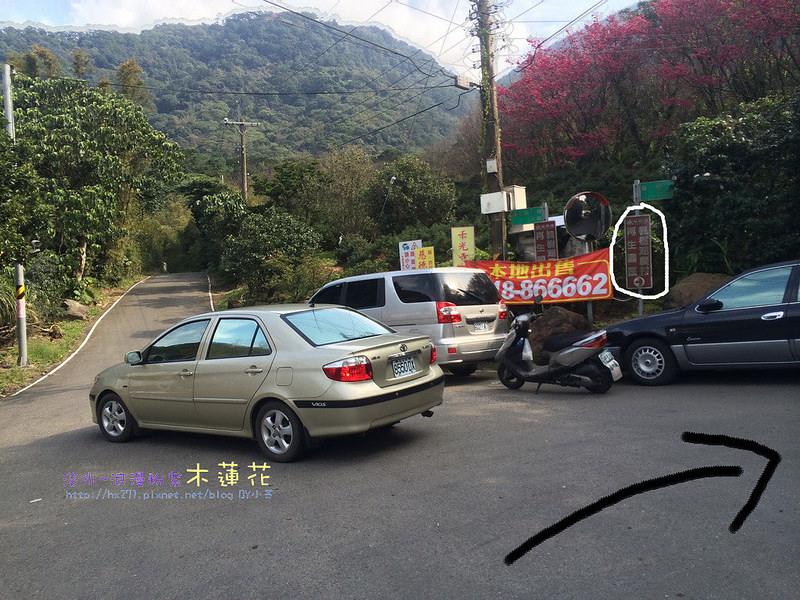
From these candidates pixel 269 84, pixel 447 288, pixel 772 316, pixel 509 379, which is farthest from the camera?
pixel 269 84

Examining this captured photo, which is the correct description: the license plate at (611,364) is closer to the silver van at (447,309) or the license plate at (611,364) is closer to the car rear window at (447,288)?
the silver van at (447,309)

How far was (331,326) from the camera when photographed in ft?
21.6

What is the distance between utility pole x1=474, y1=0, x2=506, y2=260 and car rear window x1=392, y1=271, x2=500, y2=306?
3.62 meters

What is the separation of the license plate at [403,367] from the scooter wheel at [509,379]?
3.20m

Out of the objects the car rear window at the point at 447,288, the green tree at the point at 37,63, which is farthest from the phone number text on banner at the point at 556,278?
the green tree at the point at 37,63

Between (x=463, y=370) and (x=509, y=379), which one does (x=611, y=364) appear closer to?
(x=509, y=379)

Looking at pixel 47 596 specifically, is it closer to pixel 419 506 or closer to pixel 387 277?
pixel 419 506

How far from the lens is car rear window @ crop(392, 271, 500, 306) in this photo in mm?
9930

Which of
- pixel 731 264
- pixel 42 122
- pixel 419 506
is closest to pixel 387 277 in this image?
pixel 419 506

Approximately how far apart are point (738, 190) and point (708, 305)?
547cm

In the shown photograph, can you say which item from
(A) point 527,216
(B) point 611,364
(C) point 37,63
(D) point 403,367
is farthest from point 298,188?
(C) point 37,63

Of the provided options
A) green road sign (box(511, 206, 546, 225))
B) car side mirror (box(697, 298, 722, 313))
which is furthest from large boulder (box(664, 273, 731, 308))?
car side mirror (box(697, 298, 722, 313))

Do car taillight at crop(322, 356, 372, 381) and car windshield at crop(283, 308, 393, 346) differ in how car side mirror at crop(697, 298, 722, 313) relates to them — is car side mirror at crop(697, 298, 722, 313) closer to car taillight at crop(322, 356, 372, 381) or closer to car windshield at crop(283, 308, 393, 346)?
car windshield at crop(283, 308, 393, 346)

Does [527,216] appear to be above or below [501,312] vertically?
above
